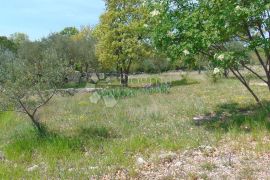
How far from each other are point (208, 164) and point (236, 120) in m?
4.14

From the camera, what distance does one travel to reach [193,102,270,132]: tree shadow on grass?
9.80 m

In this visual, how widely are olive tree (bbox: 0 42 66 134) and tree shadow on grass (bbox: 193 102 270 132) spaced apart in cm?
477

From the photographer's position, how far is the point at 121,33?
3275cm

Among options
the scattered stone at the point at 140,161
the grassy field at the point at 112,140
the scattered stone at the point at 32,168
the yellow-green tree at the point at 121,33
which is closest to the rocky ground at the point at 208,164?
the scattered stone at the point at 140,161

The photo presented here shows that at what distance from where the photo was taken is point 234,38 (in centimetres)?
1108

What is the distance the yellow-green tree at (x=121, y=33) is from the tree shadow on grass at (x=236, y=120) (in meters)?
19.4

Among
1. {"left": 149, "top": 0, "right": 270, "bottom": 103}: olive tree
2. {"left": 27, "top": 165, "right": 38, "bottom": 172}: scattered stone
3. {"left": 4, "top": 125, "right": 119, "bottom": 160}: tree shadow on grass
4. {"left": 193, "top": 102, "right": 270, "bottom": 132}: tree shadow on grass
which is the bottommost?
{"left": 27, "top": 165, "right": 38, "bottom": 172}: scattered stone

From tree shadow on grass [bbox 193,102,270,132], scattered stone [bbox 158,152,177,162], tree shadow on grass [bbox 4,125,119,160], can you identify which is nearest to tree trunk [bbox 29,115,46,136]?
tree shadow on grass [bbox 4,125,119,160]

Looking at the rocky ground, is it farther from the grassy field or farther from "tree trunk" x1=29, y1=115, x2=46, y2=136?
"tree trunk" x1=29, y1=115, x2=46, y2=136

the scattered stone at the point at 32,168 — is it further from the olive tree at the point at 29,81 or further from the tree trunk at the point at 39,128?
the olive tree at the point at 29,81

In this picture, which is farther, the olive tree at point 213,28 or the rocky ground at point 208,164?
the olive tree at point 213,28

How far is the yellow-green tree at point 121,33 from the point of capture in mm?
32156

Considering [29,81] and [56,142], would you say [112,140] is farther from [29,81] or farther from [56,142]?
[29,81]

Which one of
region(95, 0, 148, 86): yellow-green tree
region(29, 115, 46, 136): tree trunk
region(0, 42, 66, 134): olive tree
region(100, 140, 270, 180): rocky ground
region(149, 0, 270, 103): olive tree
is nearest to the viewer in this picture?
region(100, 140, 270, 180): rocky ground
